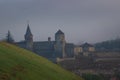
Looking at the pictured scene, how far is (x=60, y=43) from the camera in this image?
528ft

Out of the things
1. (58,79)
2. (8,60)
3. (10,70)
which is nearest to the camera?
(10,70)

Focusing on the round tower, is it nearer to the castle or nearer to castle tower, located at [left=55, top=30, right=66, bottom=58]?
the castle

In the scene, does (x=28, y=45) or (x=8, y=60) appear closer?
(x=8, y=60)

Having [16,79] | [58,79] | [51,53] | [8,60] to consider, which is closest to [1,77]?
[16,79]

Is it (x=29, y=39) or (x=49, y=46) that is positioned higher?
(x=29, y=39)

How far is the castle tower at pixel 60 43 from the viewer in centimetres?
15638

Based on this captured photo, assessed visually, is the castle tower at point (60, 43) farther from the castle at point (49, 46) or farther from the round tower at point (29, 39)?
the round tower at point (29, 39)

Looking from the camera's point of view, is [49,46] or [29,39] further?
[49,46]

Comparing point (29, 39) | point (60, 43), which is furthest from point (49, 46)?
point (29, 39)

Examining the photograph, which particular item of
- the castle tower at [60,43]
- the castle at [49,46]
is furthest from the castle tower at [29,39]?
the castle tower at [60,43]

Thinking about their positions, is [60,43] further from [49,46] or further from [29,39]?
[29,39]

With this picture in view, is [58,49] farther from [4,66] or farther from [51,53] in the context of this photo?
[4,66]

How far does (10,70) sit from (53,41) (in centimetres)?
13857

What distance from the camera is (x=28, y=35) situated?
527ft
